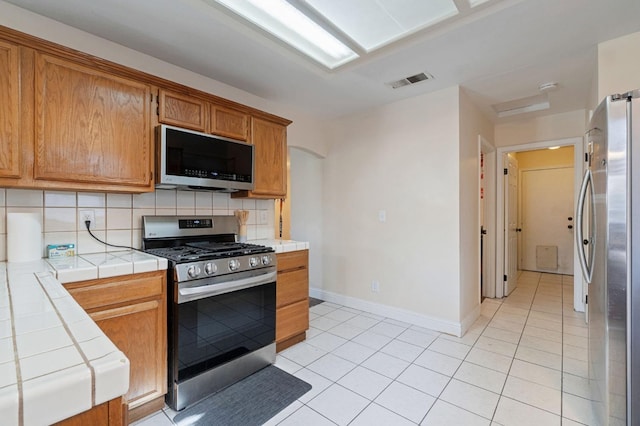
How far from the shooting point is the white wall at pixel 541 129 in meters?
3.67

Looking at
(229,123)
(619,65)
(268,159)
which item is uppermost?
(619,65)

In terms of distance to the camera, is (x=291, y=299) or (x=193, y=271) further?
(x=291, y=299)

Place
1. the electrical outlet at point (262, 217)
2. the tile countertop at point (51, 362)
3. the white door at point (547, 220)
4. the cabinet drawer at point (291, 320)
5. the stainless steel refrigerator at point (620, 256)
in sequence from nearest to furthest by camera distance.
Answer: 1. the tile countertop at point (51, 362)
2. the stainless steel refrigerator at point (620, 256)
3. the cabinet drawer at point (291, 320)
4. the electrical outlet at point (262, 217)
5. the white door at point (547, 220)

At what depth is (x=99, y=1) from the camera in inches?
67.5

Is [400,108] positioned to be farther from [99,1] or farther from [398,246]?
[99,1]

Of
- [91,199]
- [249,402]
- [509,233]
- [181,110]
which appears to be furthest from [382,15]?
[509,233]

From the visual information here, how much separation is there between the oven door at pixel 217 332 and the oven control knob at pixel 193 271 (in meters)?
0.05

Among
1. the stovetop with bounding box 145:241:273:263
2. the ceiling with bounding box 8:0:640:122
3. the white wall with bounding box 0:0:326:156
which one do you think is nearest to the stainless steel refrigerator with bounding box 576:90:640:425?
the ceiling with bounding box 8:0:640:122

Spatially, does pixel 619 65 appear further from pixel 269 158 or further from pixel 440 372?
pixel 269 158

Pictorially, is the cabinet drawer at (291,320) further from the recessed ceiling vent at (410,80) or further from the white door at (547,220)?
the white door at (547,220)

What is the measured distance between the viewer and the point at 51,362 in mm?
502

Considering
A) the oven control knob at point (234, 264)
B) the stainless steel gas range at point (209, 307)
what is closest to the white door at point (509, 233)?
the stainless steel gas range at point (209, 307)

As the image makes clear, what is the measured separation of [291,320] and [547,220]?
5.71 m

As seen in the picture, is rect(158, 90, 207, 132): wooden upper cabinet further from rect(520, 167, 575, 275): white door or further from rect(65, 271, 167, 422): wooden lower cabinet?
rect(520, 167, 575, 275): white door
